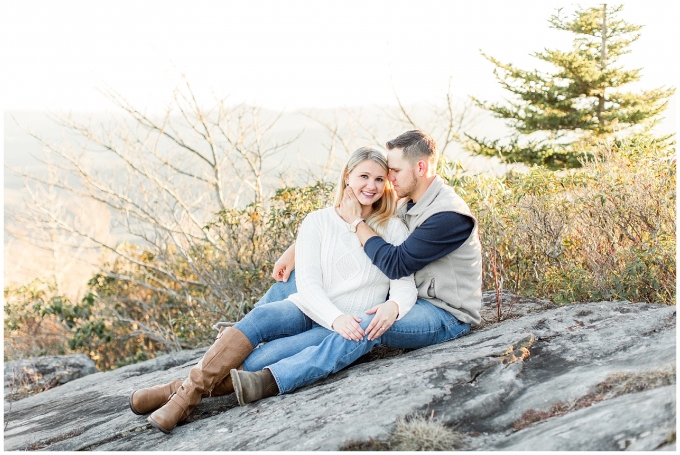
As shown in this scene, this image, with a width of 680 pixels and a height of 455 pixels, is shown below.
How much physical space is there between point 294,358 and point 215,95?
5933mm


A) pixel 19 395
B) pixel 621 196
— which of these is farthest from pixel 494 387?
A: pixel 19 395

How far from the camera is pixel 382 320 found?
129 inches

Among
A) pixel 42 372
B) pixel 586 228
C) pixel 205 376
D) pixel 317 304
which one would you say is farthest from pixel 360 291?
pixel 42 372

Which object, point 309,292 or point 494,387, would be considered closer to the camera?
point 494,387

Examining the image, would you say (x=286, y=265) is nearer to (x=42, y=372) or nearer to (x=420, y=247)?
(x=420, y=247)

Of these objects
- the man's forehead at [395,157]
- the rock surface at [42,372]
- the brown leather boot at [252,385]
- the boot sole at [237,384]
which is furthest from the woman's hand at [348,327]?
the rock surface at [42,372]

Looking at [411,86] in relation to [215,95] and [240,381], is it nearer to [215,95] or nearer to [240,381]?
[215,95]

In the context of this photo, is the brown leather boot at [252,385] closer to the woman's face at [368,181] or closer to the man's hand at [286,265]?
the man's hand at [286,265]

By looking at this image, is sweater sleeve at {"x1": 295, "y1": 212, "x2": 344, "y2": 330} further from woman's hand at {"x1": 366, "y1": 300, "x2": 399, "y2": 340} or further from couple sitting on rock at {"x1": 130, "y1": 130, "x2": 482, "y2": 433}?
woman's hand at {"x1": 366, "y1": 300, "x2": 399, "y2": 340}

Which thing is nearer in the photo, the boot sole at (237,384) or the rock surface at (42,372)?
the boot sole at (237,384)

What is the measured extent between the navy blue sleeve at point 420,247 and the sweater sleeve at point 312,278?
0.30m

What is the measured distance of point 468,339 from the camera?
3637 millimetres

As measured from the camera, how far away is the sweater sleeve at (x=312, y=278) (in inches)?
133

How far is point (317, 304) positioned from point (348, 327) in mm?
222
